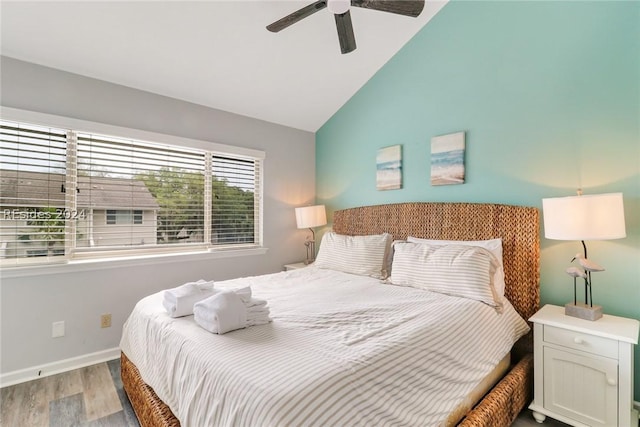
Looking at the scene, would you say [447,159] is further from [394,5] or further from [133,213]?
[133,213]

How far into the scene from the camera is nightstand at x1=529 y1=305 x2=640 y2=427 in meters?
1.63

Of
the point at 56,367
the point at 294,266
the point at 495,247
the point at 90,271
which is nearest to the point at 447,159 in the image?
the point at 495,247

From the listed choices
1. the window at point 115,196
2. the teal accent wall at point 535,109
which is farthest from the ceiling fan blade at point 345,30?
the window at point 115,196

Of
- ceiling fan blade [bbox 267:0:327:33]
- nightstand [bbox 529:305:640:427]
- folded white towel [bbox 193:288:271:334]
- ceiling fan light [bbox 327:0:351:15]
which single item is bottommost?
nightstand [bbox 529:305:640:427]

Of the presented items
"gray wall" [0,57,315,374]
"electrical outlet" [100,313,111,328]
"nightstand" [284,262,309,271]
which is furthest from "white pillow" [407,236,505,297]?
"electrical outlet" [100,313,111,328]

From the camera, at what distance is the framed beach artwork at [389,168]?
3.19m

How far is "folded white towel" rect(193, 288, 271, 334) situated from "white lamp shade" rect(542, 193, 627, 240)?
1.82 m

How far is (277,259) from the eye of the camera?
12.7ft

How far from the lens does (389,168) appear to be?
129 inches

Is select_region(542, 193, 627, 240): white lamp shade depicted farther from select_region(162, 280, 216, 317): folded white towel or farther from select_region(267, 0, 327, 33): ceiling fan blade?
select_region(162, 280, 216, 317): folded white towel

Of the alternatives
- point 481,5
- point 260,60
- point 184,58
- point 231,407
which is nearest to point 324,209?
point 260,60

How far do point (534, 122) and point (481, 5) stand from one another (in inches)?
44.7

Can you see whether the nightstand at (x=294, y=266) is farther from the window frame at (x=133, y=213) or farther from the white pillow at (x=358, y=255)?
the white pillow at (x=358, y=255)

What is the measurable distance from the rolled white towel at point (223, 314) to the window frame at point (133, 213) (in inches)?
65.3
